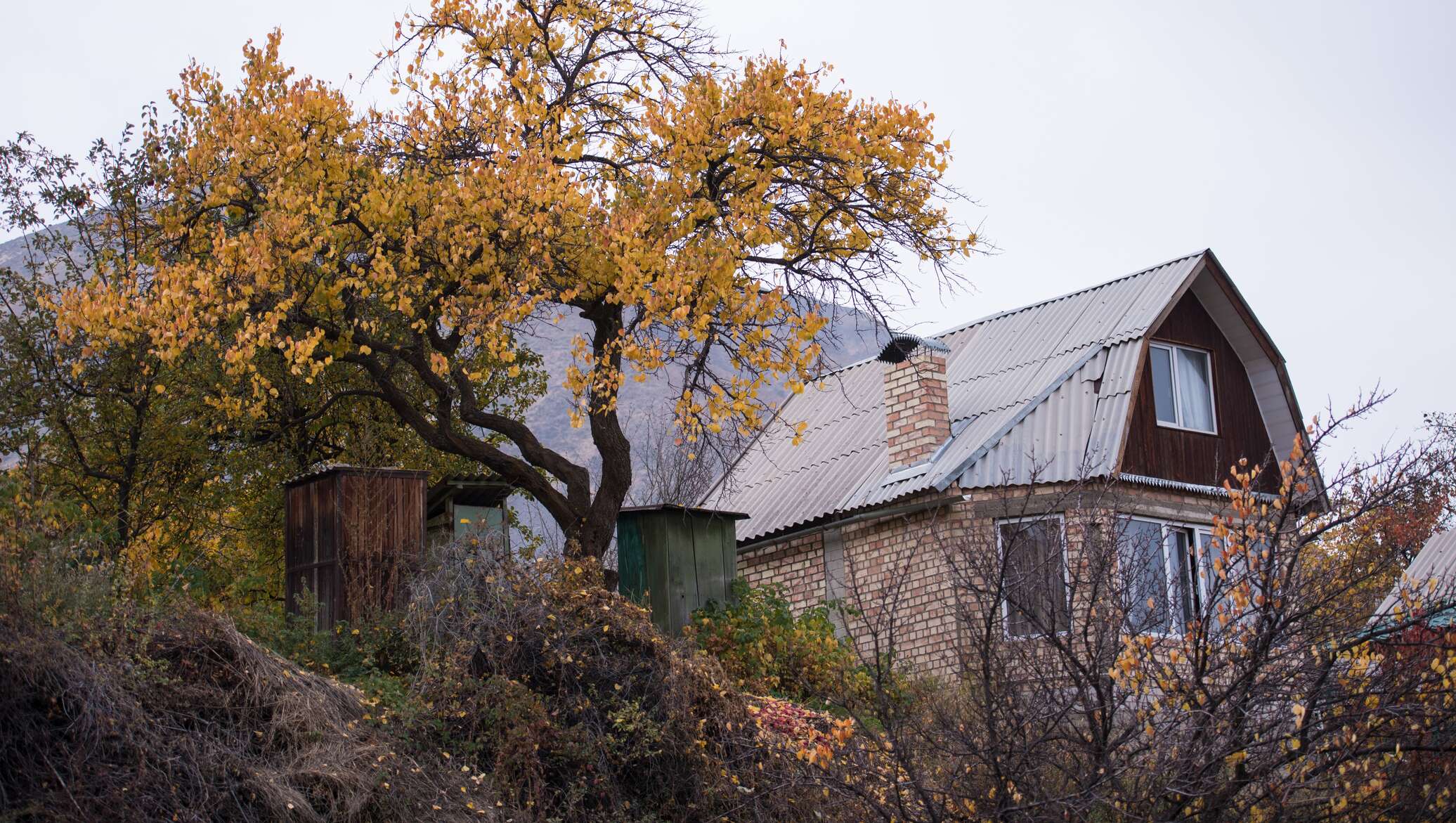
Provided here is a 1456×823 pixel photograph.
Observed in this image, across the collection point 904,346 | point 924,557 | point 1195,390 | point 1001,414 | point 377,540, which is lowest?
point 924,557

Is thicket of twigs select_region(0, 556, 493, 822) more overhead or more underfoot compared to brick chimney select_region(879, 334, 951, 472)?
more underfoot

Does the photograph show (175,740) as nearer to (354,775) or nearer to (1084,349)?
(354,775)

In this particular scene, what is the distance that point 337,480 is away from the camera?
1134 centimetres

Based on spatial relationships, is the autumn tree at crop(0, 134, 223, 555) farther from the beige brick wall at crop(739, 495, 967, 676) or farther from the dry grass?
the beige brick wall at crop(739, 495, 967, 676)

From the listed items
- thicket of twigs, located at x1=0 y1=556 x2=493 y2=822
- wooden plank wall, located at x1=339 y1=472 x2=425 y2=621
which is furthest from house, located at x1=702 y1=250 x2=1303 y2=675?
thicket of twigs, located at x1=0 y1=556 x2=493 y2=822

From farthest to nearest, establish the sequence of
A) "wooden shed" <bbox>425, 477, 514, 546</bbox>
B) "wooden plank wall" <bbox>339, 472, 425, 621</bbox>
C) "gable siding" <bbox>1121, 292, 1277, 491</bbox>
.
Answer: "gable siding" <bbox>1121, 292, 1277, 491</bbox> < "wooden shed" <bbox>425, 477, 514, 546</bbox> < "wooden plank wall" <bbox>339, 472, 425, 621</bbox>

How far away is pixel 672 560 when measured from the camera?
13.9 m

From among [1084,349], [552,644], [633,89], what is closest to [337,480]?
[552,644]

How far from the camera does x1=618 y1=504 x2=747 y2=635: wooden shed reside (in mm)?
13789

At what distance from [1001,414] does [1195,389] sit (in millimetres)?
2781

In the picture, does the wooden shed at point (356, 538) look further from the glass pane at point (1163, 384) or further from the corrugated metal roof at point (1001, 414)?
the glass pane at point (1163, 384)

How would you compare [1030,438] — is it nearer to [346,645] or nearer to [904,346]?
[904,346]

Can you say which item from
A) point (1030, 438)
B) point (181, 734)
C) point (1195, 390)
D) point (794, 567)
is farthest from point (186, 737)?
point (1195, 390)

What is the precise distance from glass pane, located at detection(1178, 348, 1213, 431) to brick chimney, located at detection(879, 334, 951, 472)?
3.00m
